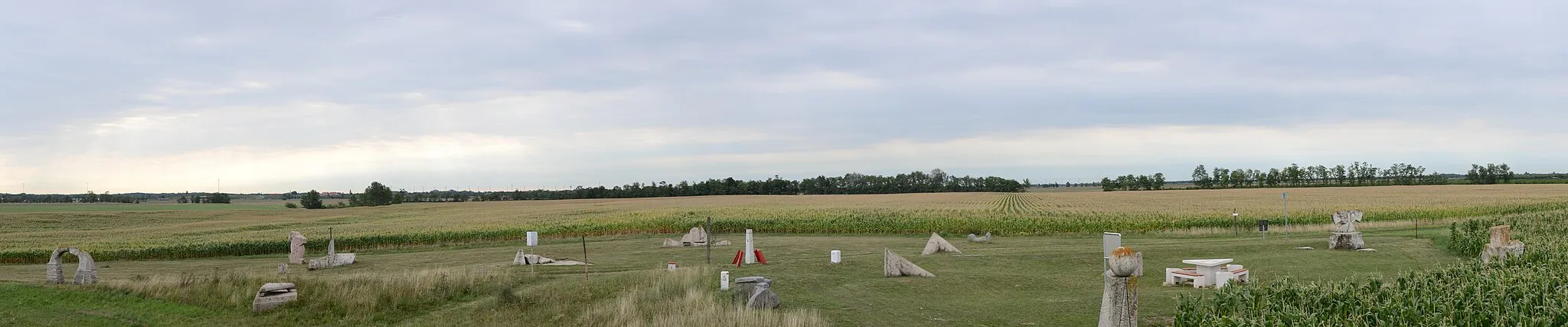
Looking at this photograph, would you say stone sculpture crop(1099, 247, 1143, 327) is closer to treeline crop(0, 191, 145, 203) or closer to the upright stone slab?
the upright stone slab

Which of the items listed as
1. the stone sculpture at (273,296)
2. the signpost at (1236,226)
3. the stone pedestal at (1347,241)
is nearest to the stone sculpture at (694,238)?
the stone sculpture at (273,296)

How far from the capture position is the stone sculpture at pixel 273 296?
651 inches

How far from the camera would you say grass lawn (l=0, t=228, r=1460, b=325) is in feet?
47.3

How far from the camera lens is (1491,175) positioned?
424ft

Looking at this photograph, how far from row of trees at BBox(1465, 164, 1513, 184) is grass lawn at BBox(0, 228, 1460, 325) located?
423 feet

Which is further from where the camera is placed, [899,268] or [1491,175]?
[1491,175]

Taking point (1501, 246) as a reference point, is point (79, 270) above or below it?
below

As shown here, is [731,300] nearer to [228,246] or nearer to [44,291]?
[44,291]

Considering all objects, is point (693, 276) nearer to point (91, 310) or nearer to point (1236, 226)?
point (91, 310)

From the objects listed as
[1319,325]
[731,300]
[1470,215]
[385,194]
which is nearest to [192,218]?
[385,194]

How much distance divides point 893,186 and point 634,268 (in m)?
135

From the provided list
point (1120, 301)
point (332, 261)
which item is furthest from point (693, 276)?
point (332, 261)

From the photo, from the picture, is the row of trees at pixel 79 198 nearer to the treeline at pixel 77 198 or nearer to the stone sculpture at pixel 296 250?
the treeline at pixel 77 198

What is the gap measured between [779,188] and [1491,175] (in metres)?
113
